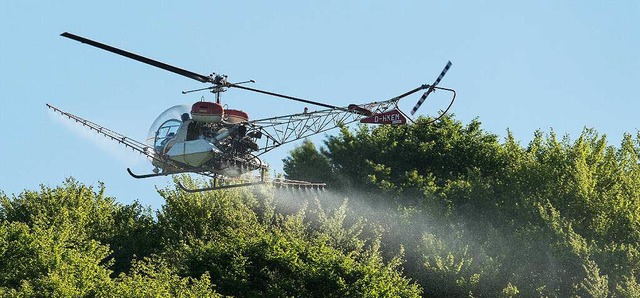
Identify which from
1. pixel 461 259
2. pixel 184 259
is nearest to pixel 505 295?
pixel 461 259

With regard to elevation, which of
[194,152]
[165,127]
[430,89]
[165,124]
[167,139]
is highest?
[165,124]

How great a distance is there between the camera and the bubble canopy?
5669 cm

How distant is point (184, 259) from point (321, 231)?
7.61 meters

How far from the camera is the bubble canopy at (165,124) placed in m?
56.7

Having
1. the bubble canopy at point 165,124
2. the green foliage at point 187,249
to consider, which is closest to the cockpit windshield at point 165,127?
the bubble canopy at point 165,124

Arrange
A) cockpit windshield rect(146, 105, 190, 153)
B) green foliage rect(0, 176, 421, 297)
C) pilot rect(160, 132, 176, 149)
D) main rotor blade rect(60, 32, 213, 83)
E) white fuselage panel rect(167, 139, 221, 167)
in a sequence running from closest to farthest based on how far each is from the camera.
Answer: main rotor blade rect(60, 32, 213, 83) → white fuselage panel rect(167, 139, 221, 167) → pilot rect(160, 132, 176, 149) → cockpit windshield rect(146, 105, 190, 153) → green foliage rect(0, 176, 421, 297)

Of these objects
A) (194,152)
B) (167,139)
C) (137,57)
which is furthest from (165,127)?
(137,57)

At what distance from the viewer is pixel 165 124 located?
57.1 metres

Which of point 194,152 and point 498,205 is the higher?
point 498,205

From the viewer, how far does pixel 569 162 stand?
244 feet

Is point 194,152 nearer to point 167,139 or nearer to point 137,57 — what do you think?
point 167,139

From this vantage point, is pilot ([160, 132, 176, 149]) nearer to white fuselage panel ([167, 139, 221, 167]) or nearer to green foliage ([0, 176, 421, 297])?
white fuselage panel ([167, 139, 221, 167])

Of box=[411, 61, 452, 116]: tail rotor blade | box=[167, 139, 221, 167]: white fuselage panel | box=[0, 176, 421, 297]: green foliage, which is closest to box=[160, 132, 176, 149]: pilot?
box=[167, 139, 221, 167]: white fuselage panel

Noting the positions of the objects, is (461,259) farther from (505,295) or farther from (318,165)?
(318,165)
